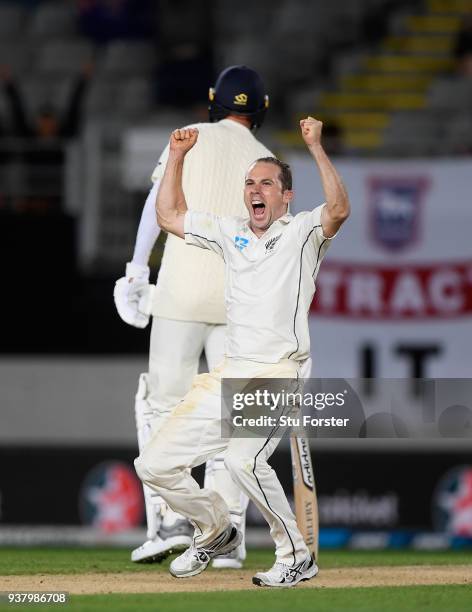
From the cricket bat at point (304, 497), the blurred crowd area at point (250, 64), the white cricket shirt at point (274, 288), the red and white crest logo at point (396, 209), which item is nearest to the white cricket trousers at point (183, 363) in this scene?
the cricket bat at point (304, 497)

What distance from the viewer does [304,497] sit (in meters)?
6.04

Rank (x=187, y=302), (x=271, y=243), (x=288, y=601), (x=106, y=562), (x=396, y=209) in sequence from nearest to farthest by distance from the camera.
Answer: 1. (x=288, y=601)
2. (x=271, y=243)
3. (x=187, y=302)
4. (x=106, y=562)
5. (x=396, y=209)

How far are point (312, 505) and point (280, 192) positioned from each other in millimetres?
1366

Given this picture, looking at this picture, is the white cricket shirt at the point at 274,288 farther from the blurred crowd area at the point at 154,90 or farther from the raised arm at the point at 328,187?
the blurred crowd area at the point at 154,90

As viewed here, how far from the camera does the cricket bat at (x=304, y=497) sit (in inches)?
237

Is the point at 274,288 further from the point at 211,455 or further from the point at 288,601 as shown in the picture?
the point at 288,601

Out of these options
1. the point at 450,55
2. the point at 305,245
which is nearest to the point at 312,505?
the point at 305,245

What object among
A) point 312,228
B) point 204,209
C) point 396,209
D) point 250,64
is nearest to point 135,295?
point 204,209

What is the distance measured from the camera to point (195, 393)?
217 inches

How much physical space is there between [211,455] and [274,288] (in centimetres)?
69

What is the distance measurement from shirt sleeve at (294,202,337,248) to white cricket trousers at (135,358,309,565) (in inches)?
18.2

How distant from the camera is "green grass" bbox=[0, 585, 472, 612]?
484 centimetres

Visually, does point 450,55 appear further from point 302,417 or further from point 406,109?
point 302,417

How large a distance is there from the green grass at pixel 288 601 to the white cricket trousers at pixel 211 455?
10.9 inches
